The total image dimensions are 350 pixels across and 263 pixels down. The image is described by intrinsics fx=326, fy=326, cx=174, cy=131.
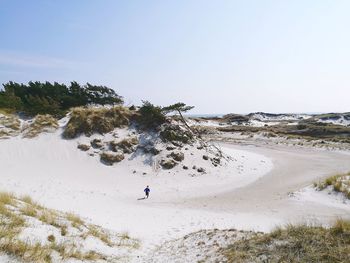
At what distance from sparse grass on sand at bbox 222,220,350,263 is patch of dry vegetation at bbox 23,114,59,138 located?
A: 82.1 ft

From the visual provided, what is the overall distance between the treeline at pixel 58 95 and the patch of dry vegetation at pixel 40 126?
7.93ft

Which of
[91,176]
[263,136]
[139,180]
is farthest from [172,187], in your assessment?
[263,136]

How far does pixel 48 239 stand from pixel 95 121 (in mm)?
23520

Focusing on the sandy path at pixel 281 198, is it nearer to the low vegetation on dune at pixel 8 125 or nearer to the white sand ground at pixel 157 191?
the white sand ground at pixel 157 191

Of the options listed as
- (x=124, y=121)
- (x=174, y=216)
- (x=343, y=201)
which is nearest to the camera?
(x=174, y=216)

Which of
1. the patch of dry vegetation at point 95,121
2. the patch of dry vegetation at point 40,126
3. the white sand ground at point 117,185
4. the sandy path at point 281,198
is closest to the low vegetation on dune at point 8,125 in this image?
the patch of dry vegetation at point 40,126

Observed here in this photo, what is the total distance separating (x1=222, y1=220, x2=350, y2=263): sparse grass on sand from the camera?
24.7 feet

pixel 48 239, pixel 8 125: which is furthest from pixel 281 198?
pixel 8 125

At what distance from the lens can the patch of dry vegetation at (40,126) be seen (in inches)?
1166

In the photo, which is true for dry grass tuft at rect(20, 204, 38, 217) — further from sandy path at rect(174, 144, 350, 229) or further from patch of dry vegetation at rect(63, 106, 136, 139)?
patch of dry vegetation at rect(63, 106, 136, 139)

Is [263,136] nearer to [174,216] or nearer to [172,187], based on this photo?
[172,187]

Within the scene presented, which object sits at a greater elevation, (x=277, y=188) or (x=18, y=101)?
(x=18, y=101)

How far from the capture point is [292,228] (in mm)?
9375

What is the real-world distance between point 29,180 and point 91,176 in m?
4.44
